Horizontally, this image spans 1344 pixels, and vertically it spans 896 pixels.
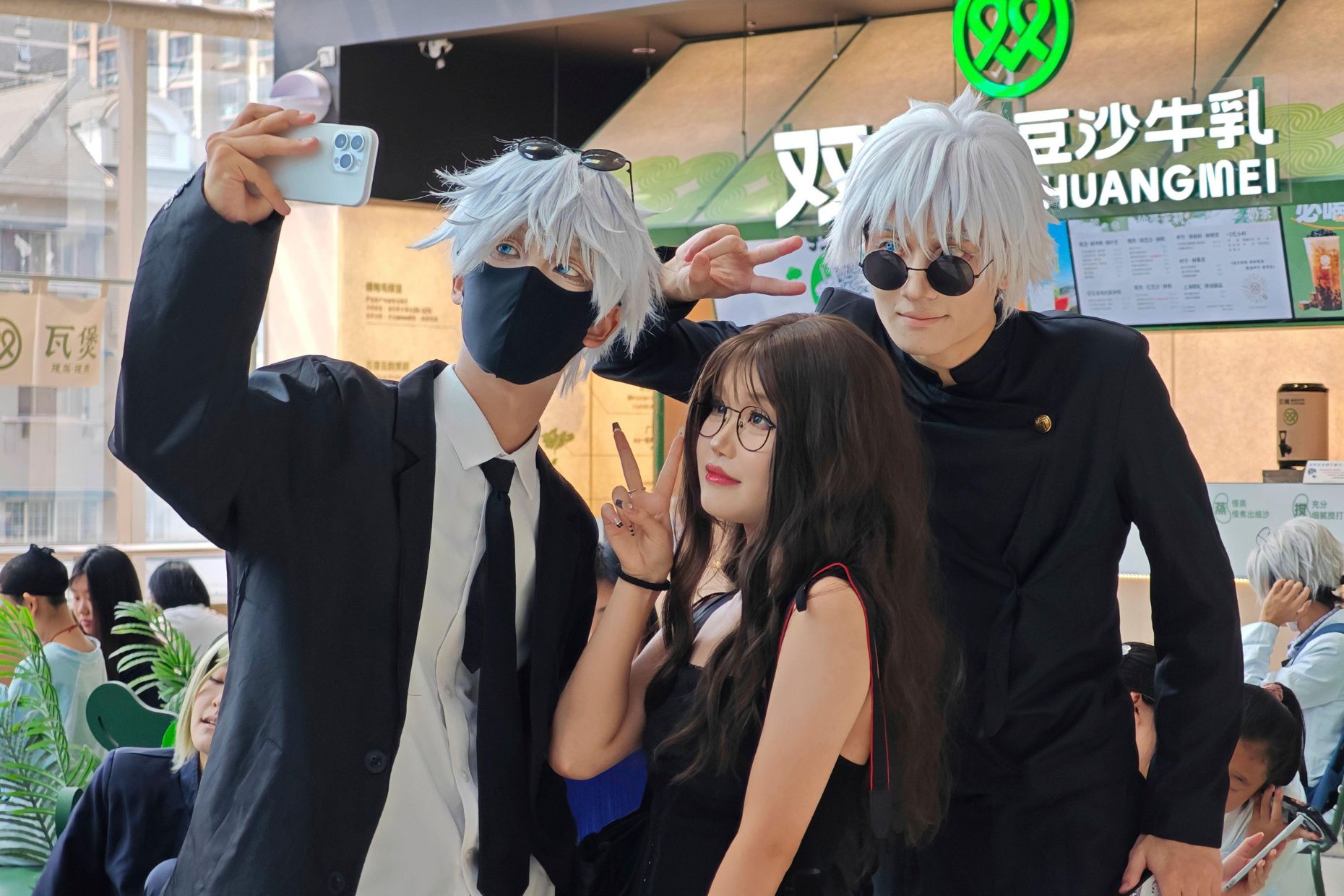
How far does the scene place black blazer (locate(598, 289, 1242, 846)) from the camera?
5.82 ft

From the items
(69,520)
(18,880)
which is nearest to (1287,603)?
(18,880)

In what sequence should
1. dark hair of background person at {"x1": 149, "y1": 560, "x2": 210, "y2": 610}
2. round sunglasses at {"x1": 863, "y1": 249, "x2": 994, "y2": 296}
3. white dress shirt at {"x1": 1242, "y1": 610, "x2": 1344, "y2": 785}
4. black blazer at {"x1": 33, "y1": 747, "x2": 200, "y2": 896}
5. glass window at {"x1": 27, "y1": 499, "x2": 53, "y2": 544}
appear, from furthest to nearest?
glass window at {"x1": 27, "y1": 499, "x2": 53, "y2": 544} < dark hair of background person at {"x1": 149, "y1": 560, "x2": 210, "y2": 610} < white dress shirt at {"x1": 1242, "y1": 610, "x2": 1344, "y2": 785} < black blazer at {"x1": 33, "y1": 747, "x2": 200, "y2": 896} < round sunglasses at {"x1": 863, "y1": 249, "x2": 994, "y2": 296}

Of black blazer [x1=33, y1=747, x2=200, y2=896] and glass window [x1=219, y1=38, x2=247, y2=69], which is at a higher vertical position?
glass window [x1=219, y1=38, x2=247, y2=69]

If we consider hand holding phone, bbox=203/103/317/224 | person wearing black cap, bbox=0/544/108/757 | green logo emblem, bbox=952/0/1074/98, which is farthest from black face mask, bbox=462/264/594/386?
green logo emblem, bbox=952/0/1074/98

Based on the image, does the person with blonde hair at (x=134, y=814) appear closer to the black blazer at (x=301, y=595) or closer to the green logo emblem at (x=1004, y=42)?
the black blazer at (x=301, y=595)

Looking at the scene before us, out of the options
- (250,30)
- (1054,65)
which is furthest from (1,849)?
(250,30)

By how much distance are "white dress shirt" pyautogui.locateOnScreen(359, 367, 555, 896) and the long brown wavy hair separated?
0.84ft

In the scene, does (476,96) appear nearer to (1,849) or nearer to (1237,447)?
(1237,447)

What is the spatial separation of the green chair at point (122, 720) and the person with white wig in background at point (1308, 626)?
3.36m

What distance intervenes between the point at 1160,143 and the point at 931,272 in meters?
4.99

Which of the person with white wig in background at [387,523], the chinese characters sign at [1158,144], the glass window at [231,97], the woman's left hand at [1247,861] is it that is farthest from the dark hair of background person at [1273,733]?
the glass window at [231,97]

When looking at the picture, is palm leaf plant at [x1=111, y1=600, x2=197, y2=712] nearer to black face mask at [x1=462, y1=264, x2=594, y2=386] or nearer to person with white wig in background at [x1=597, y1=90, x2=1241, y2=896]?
black face mask at [x1=462, y1=264, x2=594, y2=386]

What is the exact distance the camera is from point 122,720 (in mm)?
3188

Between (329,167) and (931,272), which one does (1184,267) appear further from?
(329,167)
